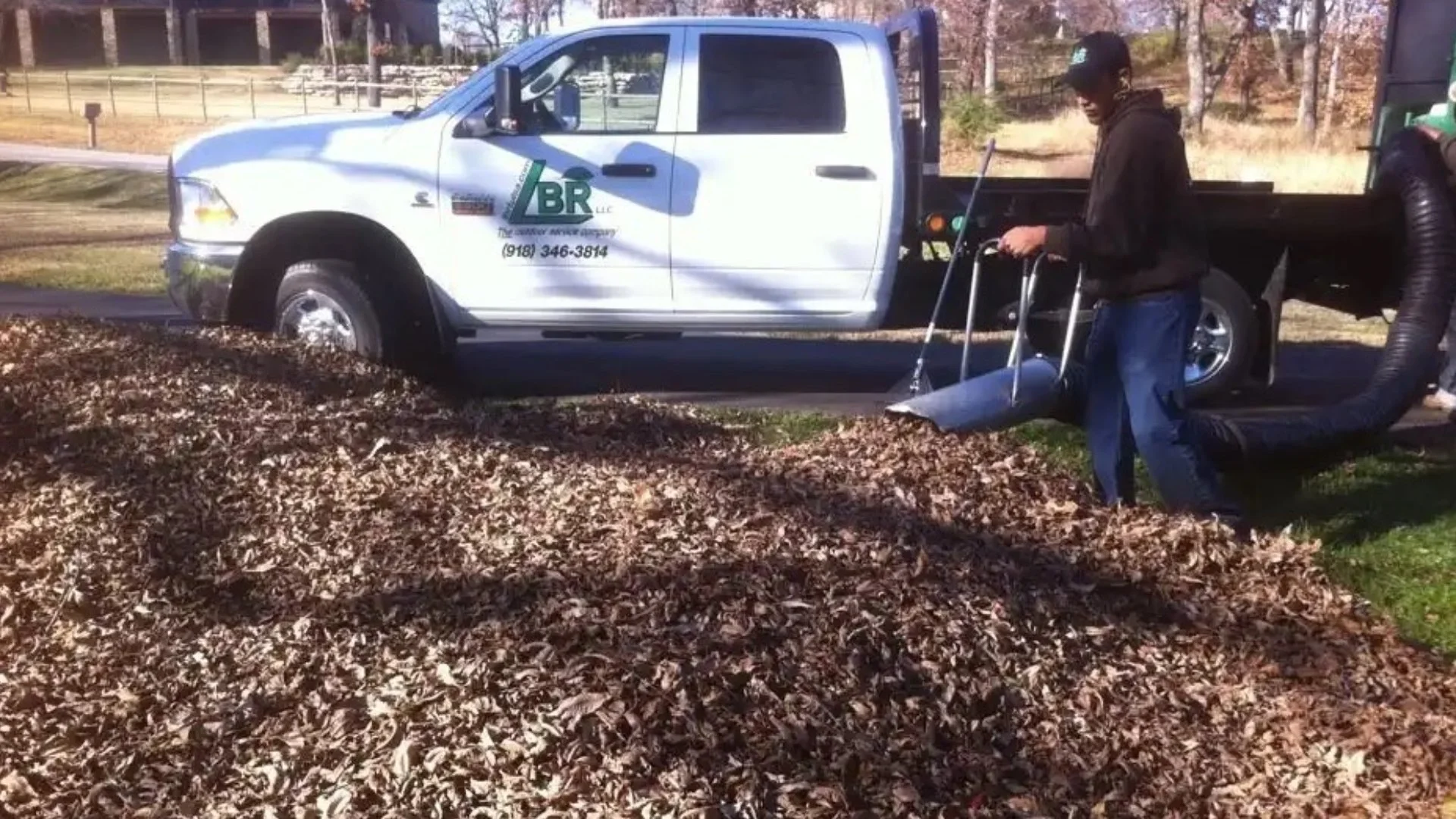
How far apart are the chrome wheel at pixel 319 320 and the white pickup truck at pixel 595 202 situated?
11mm

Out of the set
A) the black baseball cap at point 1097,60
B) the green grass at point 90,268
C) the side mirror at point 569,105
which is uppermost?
the black baseball cap at point 1097,60

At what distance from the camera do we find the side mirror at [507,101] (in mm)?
7770

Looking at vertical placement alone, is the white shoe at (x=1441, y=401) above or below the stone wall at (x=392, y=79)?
below

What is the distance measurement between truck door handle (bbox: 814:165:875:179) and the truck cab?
0.04 feet

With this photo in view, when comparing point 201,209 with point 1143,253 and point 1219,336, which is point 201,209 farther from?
point 1219,336

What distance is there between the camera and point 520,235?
7.96m

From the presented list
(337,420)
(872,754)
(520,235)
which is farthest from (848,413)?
(872,754)

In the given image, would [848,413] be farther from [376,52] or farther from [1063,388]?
[376,52]

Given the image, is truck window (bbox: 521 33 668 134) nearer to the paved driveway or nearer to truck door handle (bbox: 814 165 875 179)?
truck door handle (bbox: 814 165 875 179)

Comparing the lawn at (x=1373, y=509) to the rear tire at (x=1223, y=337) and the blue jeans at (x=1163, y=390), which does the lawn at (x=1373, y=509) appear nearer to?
the blue jeans at (x=1163, y=390)

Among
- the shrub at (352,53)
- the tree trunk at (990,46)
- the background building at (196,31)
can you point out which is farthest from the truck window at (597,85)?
the background building at (196,31)

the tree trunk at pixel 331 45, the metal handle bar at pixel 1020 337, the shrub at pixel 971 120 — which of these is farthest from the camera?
the tree trunk at pixel 331 45

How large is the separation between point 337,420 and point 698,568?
2072 mm

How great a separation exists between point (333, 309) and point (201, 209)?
0.94 metres
